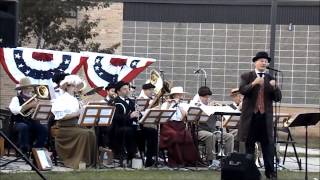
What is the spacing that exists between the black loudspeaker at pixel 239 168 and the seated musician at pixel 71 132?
3.75m

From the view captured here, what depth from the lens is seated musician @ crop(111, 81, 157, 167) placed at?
46.6 ft

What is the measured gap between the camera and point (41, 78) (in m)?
16.0

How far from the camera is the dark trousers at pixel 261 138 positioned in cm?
1216

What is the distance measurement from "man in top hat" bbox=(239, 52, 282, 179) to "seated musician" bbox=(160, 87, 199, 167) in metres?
2.51

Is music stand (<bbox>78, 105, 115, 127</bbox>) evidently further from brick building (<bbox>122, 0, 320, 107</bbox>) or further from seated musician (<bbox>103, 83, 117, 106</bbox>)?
brick building (<bbox>122, 0, 320, 107</bbox>)

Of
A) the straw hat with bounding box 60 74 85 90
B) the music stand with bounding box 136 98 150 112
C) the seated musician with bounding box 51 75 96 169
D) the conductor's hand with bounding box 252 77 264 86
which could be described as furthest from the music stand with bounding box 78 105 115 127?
the conductor's hand with bounding box 252 77 264 86

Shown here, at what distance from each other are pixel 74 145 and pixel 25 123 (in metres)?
1.18

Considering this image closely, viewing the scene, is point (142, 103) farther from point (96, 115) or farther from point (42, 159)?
point (42, 159)

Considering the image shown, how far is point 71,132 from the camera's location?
1352cm

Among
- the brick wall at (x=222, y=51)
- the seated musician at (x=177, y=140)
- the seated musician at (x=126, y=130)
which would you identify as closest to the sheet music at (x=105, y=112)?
the seated musician at (x=126, y=130)

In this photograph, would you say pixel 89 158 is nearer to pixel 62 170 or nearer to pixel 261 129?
pixel 62 170

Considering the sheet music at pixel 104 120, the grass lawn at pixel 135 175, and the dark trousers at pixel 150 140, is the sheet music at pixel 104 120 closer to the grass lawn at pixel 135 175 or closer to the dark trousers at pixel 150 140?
the grass lawn at pixel 135 175

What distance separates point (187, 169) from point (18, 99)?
350 cm

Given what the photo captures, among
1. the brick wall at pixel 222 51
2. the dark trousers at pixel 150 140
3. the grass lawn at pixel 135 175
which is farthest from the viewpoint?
the brick wall at pixel 222 51
